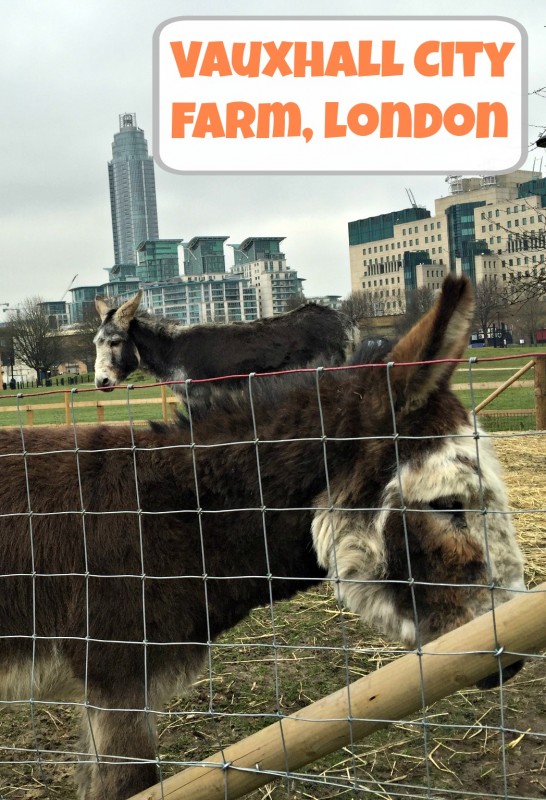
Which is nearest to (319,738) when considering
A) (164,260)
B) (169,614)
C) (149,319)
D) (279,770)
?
(279,770)

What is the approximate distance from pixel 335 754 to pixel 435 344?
86.6 inches

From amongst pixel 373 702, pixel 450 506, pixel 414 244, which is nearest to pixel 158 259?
pixel 414 244

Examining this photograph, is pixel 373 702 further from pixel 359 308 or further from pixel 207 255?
pixel 207 255

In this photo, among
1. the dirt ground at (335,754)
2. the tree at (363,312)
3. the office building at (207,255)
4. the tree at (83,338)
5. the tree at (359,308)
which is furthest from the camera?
the office building at (207,255)

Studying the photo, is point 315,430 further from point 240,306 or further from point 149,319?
point 240,306

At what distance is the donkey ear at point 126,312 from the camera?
12461 millimetres

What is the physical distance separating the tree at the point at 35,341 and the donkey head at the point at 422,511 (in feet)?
172

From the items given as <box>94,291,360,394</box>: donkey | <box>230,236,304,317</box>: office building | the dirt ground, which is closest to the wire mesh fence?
the dirt ground

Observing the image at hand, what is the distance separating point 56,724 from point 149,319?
31.7 feet

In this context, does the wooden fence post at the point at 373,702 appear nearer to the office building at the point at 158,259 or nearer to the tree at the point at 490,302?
the tree at the point at 490,302

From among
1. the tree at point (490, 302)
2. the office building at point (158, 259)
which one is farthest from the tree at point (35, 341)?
the office building at point (158, 259)

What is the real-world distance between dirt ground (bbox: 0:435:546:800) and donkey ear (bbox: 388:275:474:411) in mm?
620

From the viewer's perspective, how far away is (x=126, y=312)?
12.5 metres

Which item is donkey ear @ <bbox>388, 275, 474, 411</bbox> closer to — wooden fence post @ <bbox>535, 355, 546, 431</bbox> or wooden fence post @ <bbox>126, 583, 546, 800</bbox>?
wooden fence post @ <bbox>126, 583, 546, 800</bbox>
